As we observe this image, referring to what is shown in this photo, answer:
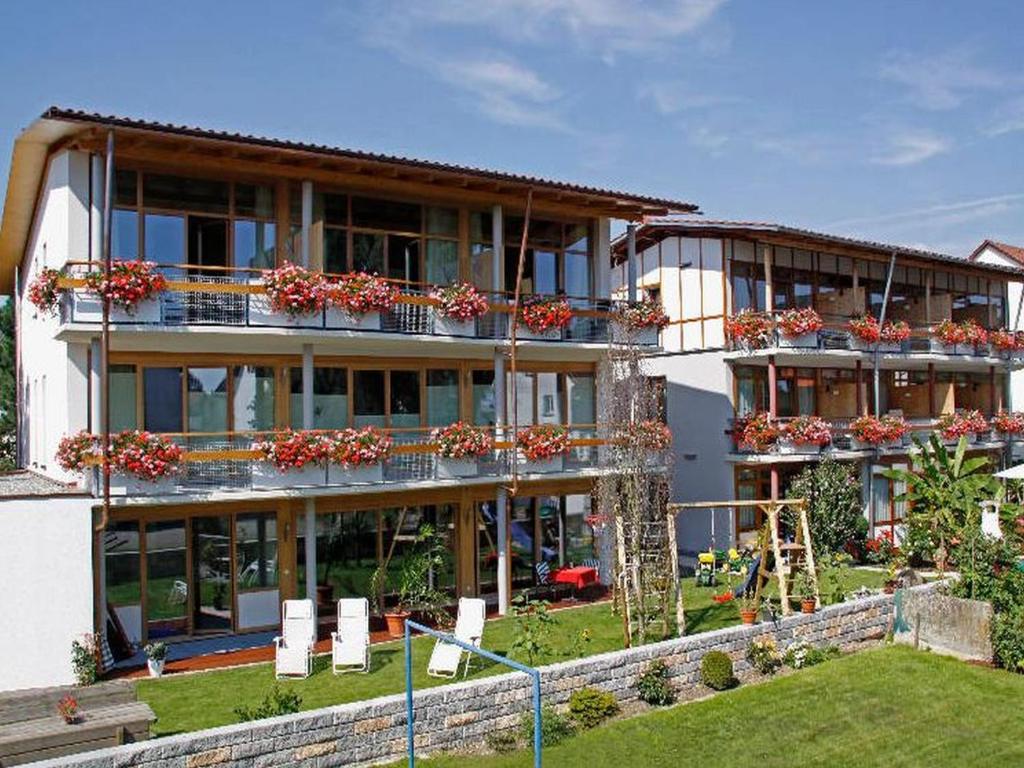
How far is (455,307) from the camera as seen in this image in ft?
70.9

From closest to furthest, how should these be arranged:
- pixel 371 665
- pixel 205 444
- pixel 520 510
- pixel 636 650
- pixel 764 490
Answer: pixel 636 650 → pixel 371 665 → pixel 205 444 → pixel 520 510 → pixel 764 490

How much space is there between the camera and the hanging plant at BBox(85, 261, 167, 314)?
691 inches

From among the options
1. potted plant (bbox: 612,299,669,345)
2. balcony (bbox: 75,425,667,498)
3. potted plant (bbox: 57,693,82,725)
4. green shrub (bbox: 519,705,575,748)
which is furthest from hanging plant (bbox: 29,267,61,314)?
potted plant (bbox: 612,299,669,345)

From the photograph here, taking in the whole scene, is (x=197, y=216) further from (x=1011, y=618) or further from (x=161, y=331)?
(x=1011, y=618)

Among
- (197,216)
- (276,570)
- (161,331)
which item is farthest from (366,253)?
(276,570)

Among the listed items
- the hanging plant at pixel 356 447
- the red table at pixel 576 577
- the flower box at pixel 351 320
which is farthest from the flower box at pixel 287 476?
the red table at pixel 576 577

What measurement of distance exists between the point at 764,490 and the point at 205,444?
17761mm

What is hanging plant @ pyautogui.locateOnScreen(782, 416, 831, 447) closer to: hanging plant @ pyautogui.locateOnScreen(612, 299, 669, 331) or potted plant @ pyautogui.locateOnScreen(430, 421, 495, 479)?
hanging plant @ pyautogui.locateOnScreen(612, 299, 669, 331)

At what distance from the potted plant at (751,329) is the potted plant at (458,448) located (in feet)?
35.5

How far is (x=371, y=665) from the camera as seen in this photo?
17734mm

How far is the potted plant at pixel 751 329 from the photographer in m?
29.1

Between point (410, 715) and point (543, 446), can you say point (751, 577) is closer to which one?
point (543, 446)

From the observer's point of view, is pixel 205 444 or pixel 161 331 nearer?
pixel 161 331

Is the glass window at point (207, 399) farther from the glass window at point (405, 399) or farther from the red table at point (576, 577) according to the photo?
the red table at point (576, 577)
